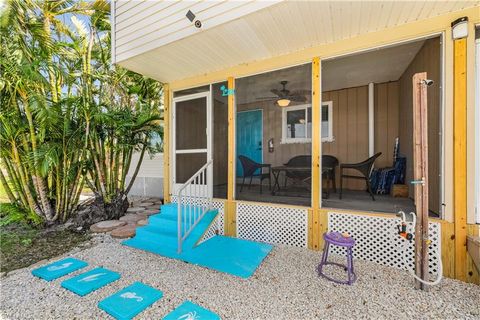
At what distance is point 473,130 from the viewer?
2293 mm

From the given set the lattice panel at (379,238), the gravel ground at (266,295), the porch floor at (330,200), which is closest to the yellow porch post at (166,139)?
the porch floor at (330,200)

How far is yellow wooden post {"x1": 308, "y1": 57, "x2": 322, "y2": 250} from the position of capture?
3.11 meters

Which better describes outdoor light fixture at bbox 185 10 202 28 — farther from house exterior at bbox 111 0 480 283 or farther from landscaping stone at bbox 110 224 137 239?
landscaping stone at bbox 110 224 137 239

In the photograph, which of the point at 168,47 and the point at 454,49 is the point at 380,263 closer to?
the point at 454,49

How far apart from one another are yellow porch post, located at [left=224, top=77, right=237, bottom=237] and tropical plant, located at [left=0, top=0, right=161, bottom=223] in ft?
5.42

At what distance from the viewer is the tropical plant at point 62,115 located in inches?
141

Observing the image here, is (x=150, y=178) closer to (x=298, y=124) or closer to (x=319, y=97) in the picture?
(x=298, y=124)

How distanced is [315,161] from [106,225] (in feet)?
12.8

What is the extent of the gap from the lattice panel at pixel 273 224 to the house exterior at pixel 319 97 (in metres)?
0.02

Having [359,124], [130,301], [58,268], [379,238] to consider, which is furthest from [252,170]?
[58,268]

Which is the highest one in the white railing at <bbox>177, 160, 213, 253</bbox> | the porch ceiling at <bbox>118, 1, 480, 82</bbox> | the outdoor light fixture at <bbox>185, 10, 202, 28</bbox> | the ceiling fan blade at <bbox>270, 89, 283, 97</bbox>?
the outdoor light fixture at <bbox>185, 10, 202, 28</bbox>

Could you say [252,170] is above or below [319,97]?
below

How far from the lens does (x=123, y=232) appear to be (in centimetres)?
371

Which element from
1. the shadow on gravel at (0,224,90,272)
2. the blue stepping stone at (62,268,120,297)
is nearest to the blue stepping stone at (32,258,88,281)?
the blue stepping stone at (62,268,120,297)
